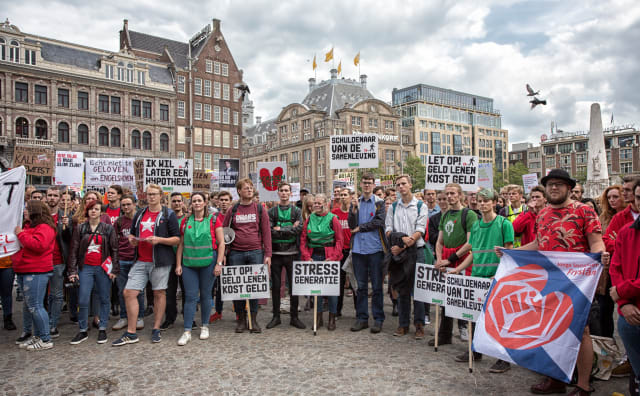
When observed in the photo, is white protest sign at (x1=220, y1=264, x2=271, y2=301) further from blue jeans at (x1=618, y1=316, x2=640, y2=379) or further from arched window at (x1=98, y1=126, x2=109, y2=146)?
arched window at (x1=98, y1=126, x2=109, y2=146)

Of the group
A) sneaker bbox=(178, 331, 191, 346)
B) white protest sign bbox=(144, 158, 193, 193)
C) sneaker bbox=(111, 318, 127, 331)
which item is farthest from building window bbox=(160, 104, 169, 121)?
sneaker bbox=(178, 331, 191, 346)

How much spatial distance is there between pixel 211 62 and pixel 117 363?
178ft

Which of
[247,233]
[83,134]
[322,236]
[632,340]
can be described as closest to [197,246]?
[247,233]

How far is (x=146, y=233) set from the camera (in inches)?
264

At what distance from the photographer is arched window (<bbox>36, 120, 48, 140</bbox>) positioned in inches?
1635

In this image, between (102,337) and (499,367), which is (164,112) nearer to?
(102,337)

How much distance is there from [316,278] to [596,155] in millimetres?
24612

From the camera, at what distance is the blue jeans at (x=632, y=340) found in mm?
3676

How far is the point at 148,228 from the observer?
6.72 m

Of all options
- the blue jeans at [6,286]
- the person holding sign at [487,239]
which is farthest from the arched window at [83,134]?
the person holding sign at [487,239]

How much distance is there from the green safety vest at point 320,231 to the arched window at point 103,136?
1730 inches

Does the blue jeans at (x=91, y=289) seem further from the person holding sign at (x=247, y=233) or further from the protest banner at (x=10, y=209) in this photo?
the person holding sign at (x=247, y=233)

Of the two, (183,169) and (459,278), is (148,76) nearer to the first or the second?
(183,169)

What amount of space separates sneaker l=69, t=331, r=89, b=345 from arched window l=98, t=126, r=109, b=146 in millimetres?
43272
